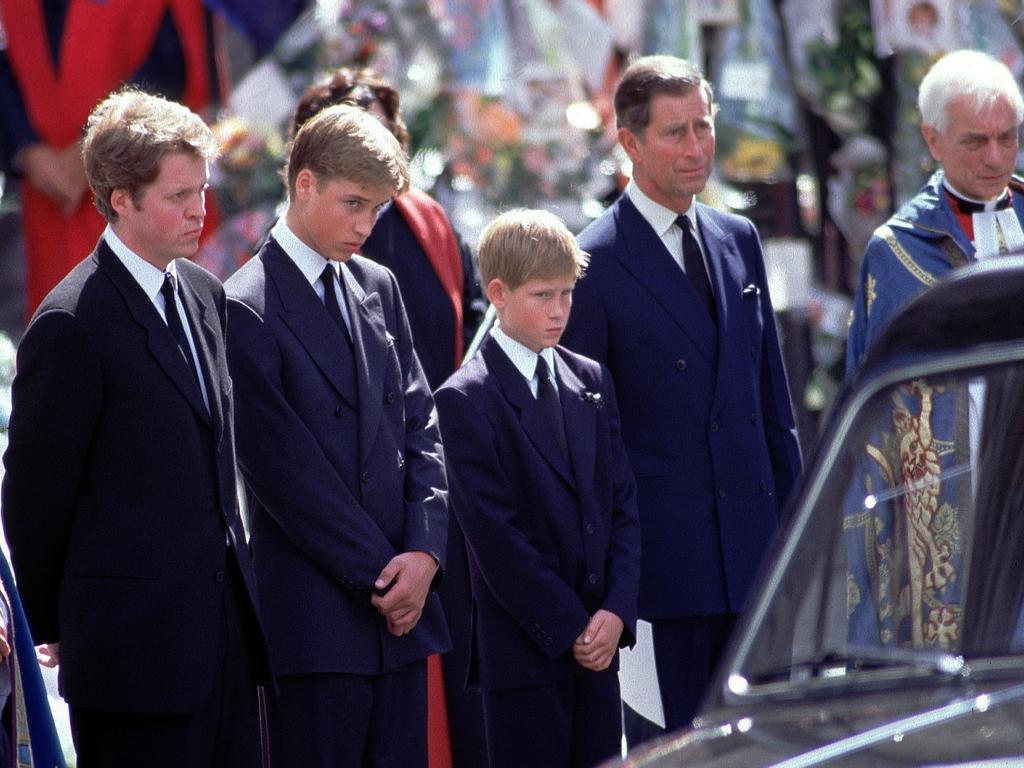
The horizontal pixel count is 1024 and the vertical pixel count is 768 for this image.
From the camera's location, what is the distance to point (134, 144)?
397 cm

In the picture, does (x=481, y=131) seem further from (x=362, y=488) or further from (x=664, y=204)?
(x=362, y=488)

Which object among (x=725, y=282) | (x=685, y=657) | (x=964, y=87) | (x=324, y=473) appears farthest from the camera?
(x=964, y=87)

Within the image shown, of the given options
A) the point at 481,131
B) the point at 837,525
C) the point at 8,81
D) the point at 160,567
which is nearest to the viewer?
the point at 837,525

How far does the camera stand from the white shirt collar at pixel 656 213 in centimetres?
503

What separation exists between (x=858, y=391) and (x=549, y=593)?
154 centimetres

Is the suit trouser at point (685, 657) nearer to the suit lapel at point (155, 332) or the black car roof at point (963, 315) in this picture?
the suit lapel at point (155, 332)

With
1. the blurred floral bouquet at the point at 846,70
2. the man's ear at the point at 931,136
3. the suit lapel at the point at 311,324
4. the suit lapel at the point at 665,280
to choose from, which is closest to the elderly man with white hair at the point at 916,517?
the suit lapel at the point at 311,324

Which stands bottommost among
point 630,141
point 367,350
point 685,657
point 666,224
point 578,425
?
point 685,657

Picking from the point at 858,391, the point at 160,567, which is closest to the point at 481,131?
the point at 160,567

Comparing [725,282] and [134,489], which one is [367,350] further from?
[725,282]

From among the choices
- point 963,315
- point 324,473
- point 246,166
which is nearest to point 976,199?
point 324,473

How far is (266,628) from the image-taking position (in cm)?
424

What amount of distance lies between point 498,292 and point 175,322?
953 mm

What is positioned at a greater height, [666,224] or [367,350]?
[666,224]
